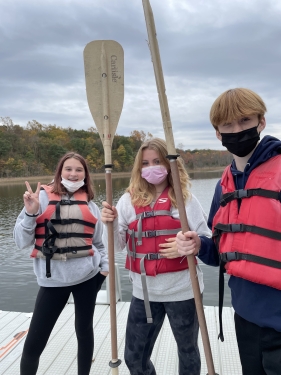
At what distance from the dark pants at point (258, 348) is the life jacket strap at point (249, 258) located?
10.8 inches

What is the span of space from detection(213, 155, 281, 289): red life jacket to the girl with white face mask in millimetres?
1162

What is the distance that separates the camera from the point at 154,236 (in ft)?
6.22

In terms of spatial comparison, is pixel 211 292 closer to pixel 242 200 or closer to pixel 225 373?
pixel 225 373

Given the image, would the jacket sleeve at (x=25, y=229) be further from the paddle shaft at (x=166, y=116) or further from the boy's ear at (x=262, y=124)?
the boy's ear at (x=262, y=124)

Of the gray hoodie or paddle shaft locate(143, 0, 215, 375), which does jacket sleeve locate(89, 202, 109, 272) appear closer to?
the gray hoodie

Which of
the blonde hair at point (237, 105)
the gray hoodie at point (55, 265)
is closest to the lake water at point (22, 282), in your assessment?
the gray hoodie at point (55, 265)

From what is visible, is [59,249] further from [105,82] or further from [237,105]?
[237,105]

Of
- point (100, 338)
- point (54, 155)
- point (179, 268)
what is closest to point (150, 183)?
point (179, 268)

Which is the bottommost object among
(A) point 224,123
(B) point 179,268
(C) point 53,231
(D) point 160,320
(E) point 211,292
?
(E) point 211,292

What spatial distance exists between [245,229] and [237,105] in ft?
1.81

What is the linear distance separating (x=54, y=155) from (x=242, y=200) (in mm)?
51940

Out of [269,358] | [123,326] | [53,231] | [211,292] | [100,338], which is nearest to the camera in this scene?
[269,358]

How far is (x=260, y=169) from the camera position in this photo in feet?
4.56

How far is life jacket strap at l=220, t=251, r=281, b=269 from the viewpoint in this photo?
1280 mm
